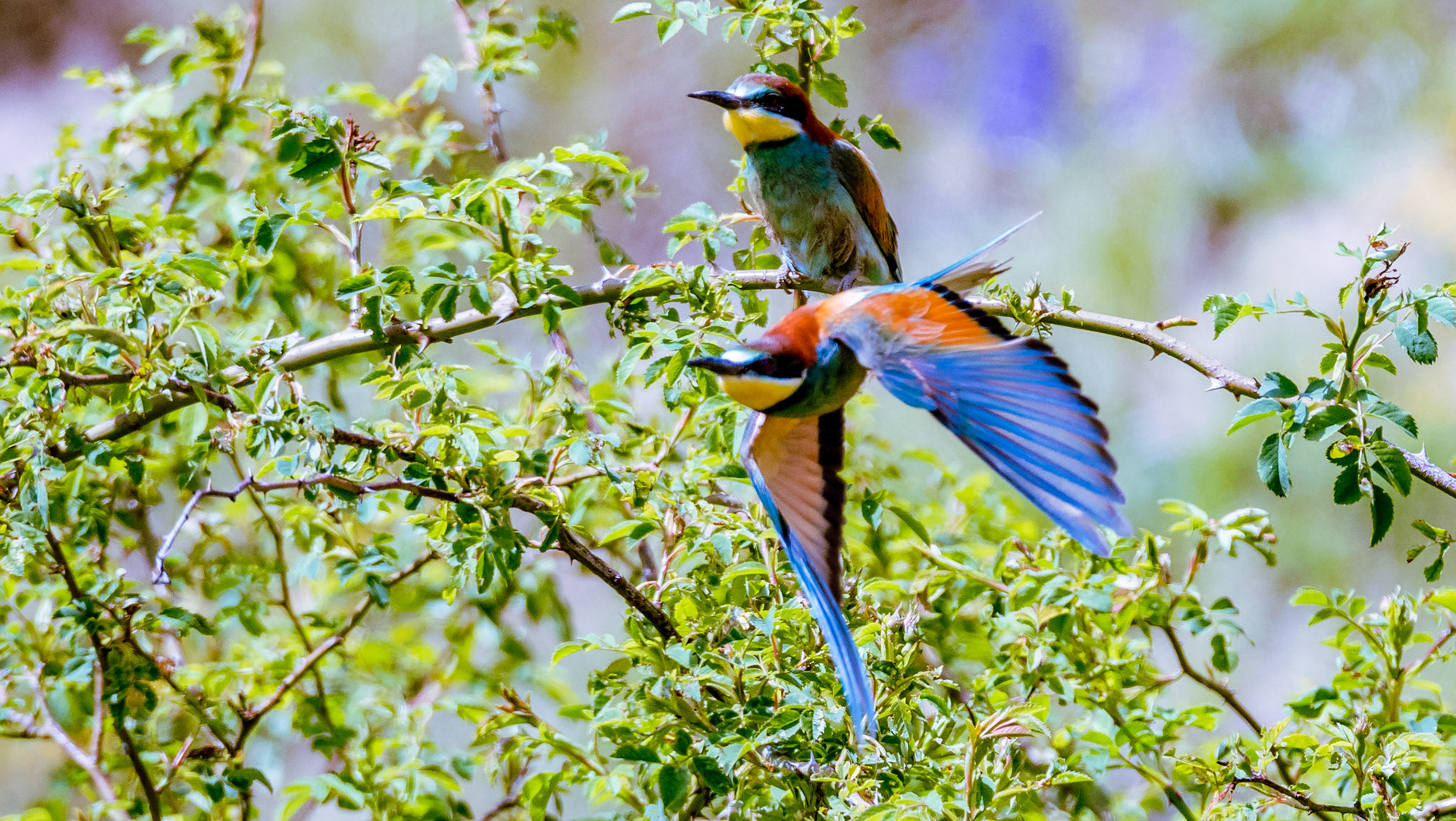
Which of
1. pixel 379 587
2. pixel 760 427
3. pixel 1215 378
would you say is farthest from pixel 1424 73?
pixel 379 587

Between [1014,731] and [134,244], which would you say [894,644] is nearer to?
[1014,731]

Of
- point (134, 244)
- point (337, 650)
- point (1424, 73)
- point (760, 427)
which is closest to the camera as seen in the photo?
point (760, 427)

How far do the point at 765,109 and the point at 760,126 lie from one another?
0.05ft

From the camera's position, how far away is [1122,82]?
2.04m

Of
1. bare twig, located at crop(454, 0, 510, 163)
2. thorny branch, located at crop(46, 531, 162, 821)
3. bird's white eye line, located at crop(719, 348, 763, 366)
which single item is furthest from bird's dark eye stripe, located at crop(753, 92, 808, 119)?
thorny branch, located at crop(46, 531, 162, 821)

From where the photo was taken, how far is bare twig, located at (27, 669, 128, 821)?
0.91 m

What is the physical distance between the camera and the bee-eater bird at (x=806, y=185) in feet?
3.60

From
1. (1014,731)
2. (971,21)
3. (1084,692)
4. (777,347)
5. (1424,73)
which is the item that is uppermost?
(971,21)

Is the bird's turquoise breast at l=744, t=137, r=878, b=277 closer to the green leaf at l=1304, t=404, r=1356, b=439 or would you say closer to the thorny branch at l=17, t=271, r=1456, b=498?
the thorny branch at l=17, t=271, r=1456, b=498

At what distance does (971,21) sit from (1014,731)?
5.78ft

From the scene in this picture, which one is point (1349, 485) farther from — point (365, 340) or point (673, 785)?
point (365, 340)

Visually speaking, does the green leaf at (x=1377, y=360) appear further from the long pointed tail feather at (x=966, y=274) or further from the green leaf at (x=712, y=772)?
the green leaf at (x=712, y=772)

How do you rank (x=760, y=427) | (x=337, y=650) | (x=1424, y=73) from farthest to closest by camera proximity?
(x=1424, y=73)
(x=337, y=650)
(x=760, y=427)

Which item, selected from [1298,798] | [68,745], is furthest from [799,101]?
[68,745]
